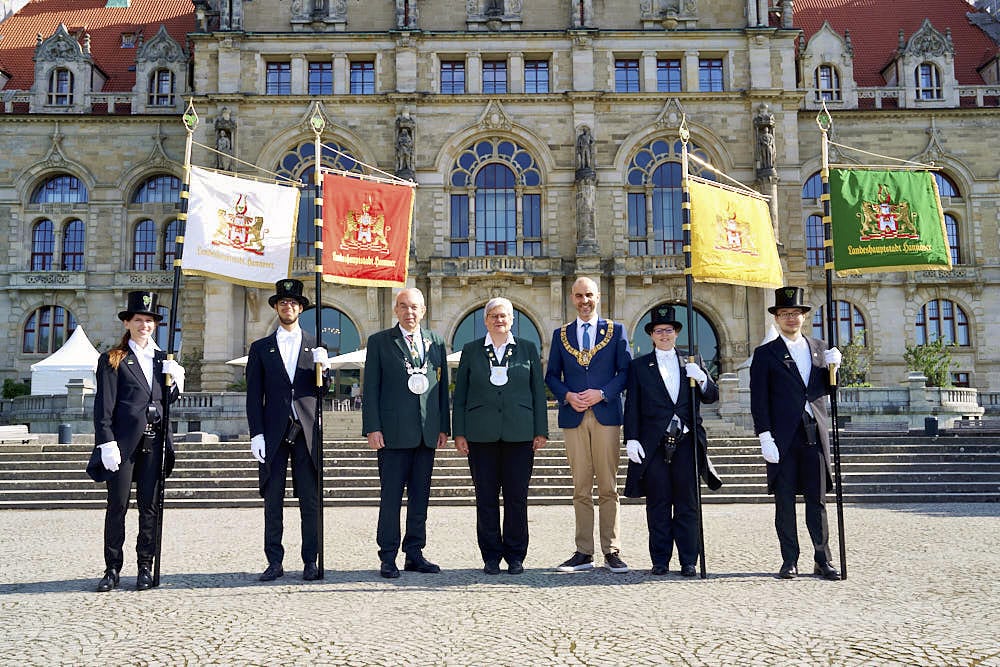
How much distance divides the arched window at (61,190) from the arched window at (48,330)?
456cm

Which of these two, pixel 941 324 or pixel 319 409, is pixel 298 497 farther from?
pixel 941 324

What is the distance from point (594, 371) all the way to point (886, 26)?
1515 inches

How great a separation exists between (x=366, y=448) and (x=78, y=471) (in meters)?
5.44

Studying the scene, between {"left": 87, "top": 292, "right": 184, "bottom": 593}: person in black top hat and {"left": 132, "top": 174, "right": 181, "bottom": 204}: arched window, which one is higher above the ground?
{"left": 132, "top": 174, "right": 181, "bottom": 204}: arched window

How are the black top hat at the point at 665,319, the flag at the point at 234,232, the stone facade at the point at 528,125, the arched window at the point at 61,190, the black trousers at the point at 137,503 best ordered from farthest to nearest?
the arched window at the point at 61,190, the stone facade at the point at 528,125, the flag at the point at 234,232, the black top hat at the point at 665,319, the black trousers at the point at 137,503

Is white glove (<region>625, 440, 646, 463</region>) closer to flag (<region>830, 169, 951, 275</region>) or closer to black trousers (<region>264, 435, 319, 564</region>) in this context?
black trousers (<region>264, 435, 319, 564</region>)

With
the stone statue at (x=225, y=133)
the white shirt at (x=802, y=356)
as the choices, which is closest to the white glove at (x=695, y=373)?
the white shirt at (x=802, y=356)

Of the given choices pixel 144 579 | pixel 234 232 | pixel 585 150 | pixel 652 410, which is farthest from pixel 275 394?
pixel 585 150

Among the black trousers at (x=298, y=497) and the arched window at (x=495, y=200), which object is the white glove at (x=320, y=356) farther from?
the arched window at (x=495, y=200)

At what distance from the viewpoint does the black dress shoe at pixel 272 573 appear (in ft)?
22.9

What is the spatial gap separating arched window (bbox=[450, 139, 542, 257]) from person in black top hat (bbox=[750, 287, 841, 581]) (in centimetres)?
2449

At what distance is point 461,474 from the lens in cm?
1593

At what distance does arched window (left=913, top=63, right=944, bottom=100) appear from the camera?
35.3 metres

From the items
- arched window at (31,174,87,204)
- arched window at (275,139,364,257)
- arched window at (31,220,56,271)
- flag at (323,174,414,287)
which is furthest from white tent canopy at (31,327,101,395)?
flag at (323,174,414,287)
